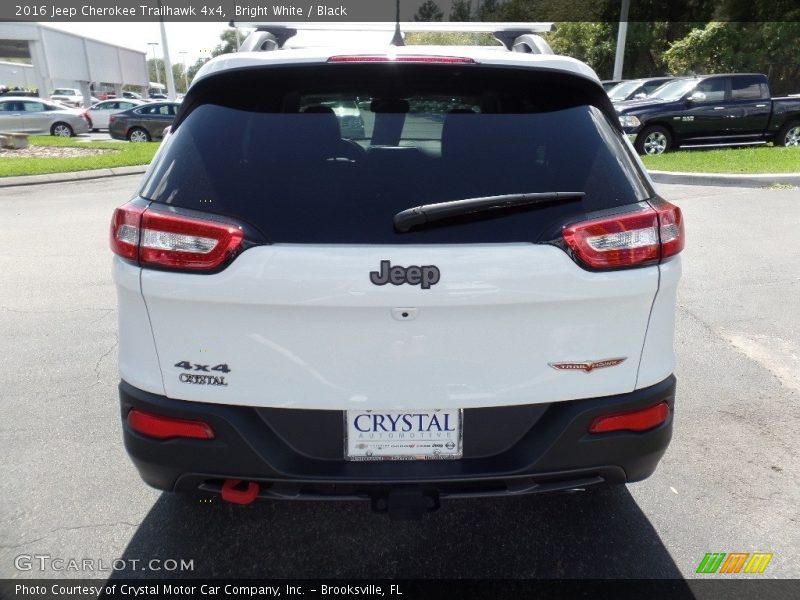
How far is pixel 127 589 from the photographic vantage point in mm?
2342

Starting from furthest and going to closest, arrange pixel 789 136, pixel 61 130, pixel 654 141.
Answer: pixel 61 130 → pixel 789 136 → pixel 654 141

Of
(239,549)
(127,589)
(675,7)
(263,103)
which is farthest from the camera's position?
(675,7)

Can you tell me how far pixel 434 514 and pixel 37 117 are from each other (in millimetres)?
26941

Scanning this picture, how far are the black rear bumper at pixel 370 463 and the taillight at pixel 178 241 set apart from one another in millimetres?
451

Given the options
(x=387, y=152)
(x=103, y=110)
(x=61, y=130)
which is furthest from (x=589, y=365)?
(x=103, y=110)

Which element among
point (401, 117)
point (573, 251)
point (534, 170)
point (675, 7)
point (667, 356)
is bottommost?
point (667, 356)

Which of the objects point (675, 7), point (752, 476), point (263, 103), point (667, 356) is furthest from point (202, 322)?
point (675, 7)

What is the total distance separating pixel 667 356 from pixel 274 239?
1359 mm

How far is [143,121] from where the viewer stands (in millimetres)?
20734

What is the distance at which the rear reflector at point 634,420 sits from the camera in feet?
6.78

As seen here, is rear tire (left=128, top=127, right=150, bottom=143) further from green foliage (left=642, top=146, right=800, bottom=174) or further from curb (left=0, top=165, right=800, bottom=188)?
green foliage (left=642, top=146, right=800, bottom=174)

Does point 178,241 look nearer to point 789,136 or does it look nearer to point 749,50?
point 789,136

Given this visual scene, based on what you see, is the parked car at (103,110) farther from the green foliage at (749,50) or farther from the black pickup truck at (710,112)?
the green foliage at (749,50)

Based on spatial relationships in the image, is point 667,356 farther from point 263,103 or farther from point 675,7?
point 675,7
